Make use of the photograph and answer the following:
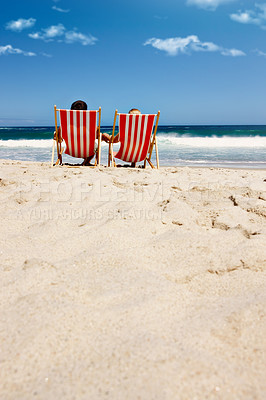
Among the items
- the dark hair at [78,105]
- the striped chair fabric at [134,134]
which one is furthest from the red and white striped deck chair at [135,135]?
the dark hair at [78,105]

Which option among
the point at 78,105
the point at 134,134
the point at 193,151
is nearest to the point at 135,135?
the point at 134,134

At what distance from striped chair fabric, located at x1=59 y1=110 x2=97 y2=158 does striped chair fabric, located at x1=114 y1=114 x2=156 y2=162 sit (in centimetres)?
45

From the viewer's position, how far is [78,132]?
→ 16.0 feet

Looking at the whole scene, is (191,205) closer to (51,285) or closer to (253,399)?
(51,285)

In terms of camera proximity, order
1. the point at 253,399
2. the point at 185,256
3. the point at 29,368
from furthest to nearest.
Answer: the point at 185,256 → the point at 29,368 → the point at 253,399

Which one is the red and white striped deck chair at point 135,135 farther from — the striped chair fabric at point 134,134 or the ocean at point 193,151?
the ocean at point 193,151

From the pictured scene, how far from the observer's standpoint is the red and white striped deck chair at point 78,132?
471 centimetres

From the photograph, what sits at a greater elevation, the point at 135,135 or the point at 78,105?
the point at 78,105

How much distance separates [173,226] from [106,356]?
118cm

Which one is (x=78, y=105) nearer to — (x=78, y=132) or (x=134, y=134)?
(x=78, y=132)

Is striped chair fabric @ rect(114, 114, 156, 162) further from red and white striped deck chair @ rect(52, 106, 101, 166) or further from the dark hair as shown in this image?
the dark hair

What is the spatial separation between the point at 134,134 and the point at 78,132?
0.91 meters

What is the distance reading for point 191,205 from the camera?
2.51 metres

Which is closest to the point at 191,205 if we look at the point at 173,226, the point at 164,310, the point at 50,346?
the point at 173,226
